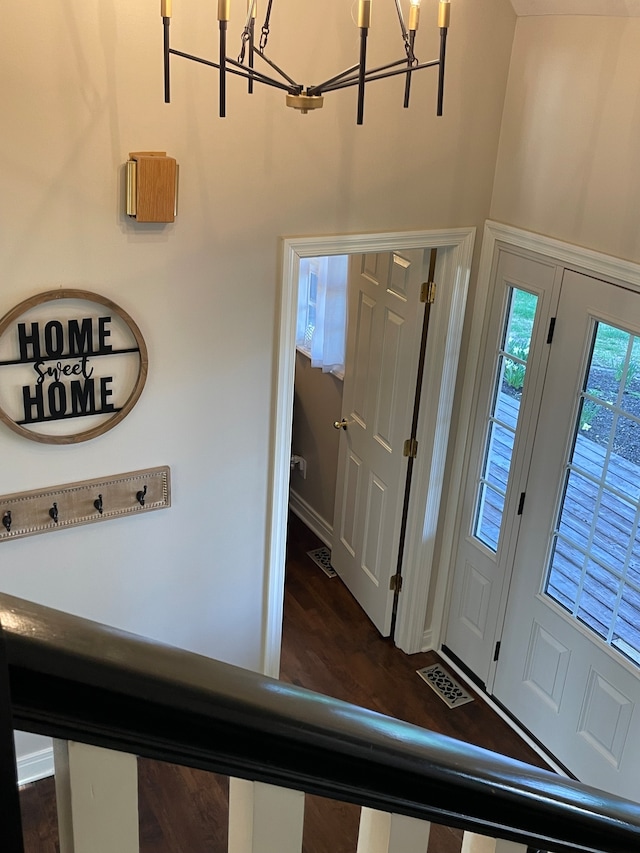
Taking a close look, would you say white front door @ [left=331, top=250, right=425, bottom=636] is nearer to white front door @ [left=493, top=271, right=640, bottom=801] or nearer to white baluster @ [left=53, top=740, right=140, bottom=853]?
white front door @ [left=493, top=271, right=640, bottom=801]

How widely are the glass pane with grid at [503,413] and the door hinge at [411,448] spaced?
0.32m

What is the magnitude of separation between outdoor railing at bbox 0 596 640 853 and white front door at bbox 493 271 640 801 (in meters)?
2.45

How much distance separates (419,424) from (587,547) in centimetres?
95

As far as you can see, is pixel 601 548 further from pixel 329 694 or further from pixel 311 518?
pixel 311 518

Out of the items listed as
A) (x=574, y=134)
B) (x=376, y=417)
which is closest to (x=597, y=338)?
(x=574, y=134)

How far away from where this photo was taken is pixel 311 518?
5160 mm

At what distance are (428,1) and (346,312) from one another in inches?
69.9

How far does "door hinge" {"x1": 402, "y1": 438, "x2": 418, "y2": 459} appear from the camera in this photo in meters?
3.82

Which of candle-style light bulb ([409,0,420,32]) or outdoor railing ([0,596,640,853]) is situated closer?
outdoor railing ([0,596,640,853])

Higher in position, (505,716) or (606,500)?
(606,500)

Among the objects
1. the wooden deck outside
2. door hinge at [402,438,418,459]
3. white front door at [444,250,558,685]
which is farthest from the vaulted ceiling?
door hinge at [402,438,418,459]

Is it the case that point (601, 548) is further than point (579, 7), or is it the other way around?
point (601, 548)

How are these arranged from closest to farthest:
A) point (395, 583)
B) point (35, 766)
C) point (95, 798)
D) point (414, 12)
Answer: point (95, 798)
point (35, 766)
point (414, 12)
point (395, 583)

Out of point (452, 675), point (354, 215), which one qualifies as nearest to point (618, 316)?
point (354, 215)
